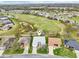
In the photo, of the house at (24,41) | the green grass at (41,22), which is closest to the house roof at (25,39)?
the house at (24,41)

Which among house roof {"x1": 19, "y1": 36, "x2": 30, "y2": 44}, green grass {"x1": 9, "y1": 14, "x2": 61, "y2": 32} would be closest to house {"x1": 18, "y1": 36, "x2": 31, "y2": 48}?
house roof {"x1": 19, "y1": 36, "x2": 30, "y2": 44}

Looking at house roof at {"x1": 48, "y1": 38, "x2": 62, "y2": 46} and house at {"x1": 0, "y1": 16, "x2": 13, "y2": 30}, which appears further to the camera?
house at {"x1": 0, "y1": 16, "x2": 13, "y2": 30}

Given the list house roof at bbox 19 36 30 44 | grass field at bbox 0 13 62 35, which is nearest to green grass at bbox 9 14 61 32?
grass field at bbox 0 13 62 35

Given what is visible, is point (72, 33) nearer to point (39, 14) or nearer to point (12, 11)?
point (39, 14)

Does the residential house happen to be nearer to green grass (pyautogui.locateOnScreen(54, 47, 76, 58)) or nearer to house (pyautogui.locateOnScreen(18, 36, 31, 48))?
green grass (pyautogui.locateOnScreen(54, 47, 76, 58))

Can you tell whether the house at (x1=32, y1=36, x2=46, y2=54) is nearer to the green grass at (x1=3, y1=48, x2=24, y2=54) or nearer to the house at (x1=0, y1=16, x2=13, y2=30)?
the green grass at (x1=3, y1=48, x2=24, y2=54)

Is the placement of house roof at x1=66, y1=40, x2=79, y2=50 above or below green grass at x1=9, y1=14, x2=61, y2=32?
below

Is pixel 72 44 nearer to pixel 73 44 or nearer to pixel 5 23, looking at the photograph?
pixel 73 44

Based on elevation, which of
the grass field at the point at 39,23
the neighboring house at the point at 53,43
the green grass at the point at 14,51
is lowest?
the green grass at the point at 14,51

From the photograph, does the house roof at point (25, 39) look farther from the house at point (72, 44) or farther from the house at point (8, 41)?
the house at point (72, 44)

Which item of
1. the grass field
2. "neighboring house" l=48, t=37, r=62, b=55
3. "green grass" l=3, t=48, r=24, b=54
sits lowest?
"green grass" l=3, t=48, r=24, b=54

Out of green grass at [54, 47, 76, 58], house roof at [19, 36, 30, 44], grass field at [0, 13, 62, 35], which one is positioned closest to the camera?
green grass at [54, 47, 76, 58]

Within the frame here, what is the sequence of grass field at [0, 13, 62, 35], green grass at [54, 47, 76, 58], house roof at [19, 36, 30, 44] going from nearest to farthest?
green grass at [54, 47, 76, 58]
house roof at [19, 36, 30, 44]
grass field at [0, 13, 62, 35]
